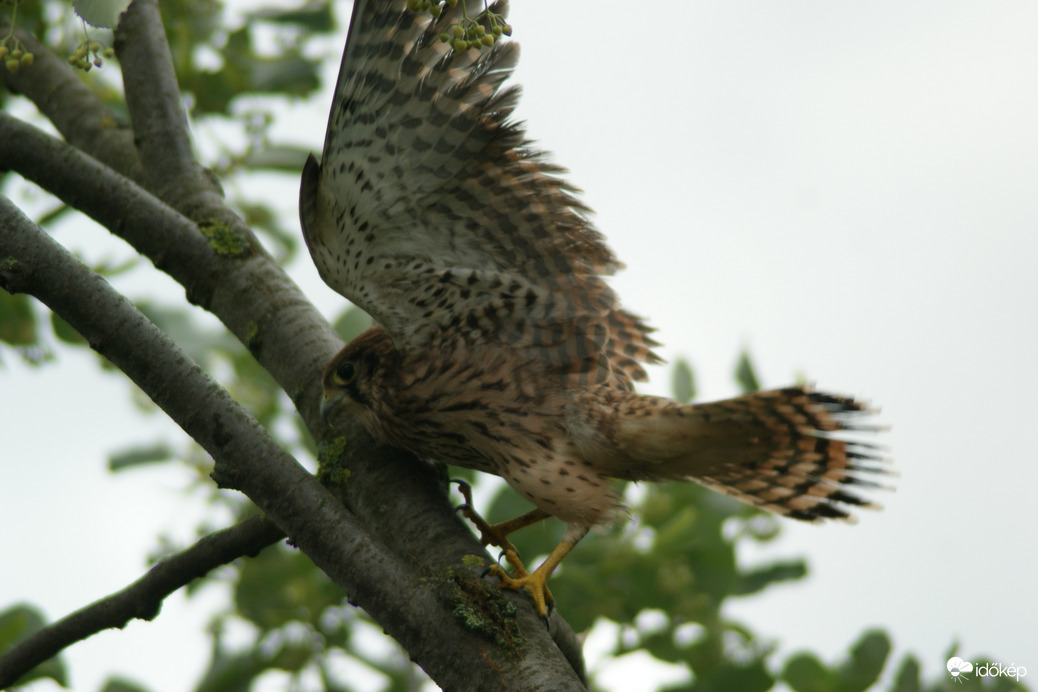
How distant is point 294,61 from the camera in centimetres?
338

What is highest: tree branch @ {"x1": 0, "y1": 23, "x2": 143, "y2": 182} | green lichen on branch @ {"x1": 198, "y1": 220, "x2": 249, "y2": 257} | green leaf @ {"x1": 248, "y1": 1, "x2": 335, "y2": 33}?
green leaf @ {"x1": 248, "y1": 1, "x2": 335, "y2": 33}

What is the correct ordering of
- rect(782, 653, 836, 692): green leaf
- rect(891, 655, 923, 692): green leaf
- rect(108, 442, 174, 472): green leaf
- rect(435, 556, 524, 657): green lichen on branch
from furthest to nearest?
rect(108, 442, 174, 472): green leaf < rect(782, 653, 836, 692): green leaf < rect(891, 655, 923, 692): green leaf < rect(435, 556, 524, 657): green lichen on branch

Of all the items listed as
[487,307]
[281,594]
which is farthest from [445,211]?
[281,594]

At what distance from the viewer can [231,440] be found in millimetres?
2012

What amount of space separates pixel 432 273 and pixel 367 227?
0.24m

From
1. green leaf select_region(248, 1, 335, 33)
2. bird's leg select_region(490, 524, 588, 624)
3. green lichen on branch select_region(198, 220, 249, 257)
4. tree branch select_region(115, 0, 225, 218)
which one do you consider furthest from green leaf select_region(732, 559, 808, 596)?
green leaf select_region(248, 1, 335, 33)

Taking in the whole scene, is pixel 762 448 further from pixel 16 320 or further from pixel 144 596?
pixel 16 320

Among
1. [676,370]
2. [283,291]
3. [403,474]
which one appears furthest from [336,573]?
[676,370]

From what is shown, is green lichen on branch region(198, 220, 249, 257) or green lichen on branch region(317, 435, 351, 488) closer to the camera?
green lichen on branch region(317, 435, 351, 488)

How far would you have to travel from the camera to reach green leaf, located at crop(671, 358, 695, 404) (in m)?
3.32

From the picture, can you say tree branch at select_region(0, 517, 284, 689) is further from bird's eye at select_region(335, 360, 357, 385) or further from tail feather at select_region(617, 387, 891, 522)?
tail feather at select_region(617, 387, 891, 522)

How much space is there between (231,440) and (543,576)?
985 millimetres

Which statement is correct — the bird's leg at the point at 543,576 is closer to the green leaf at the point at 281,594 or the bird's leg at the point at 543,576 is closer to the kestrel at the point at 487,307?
the kestrel at the point at 487,307

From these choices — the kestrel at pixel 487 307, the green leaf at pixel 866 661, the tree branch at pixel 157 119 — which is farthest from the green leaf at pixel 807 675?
the tree branch at pixel 157 119
